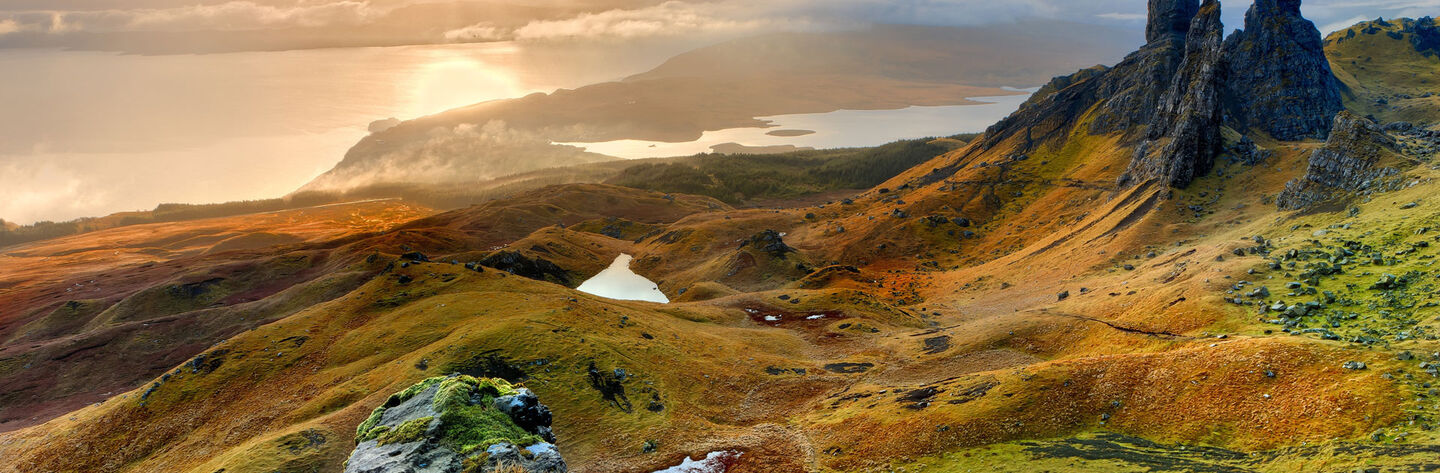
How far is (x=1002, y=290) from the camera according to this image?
110500mm

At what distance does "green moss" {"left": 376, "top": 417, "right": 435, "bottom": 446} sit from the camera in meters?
28.1

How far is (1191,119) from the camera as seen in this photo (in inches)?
4624

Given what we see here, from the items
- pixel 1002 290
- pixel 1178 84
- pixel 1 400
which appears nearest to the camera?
pixel 1 400

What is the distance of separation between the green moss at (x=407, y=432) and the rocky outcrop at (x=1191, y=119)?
12450 cm

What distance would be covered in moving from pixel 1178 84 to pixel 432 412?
16414 centimetres

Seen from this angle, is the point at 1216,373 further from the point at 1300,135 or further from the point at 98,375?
the point at 1300,135

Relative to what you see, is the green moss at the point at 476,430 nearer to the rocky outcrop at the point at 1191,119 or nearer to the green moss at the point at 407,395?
the green moss at the point at 407,395

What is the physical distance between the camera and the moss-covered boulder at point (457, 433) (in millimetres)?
26703

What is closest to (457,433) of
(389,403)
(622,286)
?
(389,403)

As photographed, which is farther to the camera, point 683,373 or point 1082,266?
point 1082,266

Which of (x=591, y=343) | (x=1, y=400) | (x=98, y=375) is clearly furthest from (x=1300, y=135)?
(x=1, y=400)

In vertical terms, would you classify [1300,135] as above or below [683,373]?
above

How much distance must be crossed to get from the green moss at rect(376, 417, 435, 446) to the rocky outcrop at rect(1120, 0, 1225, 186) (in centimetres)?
12450

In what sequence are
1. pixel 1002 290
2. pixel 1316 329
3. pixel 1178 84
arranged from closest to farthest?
1. pixel 1316 329
2. pixel 1002 290
3. pixel 1178 84
